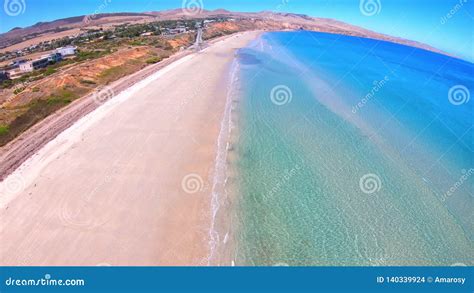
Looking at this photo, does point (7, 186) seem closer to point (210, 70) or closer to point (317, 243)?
point (317, 243)

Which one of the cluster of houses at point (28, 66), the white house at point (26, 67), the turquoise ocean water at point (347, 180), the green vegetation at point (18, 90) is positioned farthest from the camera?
the white house at point (26, 67)

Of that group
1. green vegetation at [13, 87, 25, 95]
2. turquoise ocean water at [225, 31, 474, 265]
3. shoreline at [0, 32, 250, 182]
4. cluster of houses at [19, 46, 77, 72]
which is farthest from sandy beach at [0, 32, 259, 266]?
cluster of houses at [19, 46, 77, 72]

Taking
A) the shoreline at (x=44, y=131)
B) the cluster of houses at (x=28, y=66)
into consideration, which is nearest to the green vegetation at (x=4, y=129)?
the shoreline at (x=44, y=131)

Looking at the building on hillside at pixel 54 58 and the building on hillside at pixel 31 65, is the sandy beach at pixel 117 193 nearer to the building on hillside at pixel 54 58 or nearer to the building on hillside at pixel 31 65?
the building on hillside at pixel 31 65

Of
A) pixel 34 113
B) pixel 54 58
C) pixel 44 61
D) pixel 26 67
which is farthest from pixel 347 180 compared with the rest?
pixel 54 58

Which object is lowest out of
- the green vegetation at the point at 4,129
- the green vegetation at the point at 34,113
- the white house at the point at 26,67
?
the green vegetation at the point at 4,129

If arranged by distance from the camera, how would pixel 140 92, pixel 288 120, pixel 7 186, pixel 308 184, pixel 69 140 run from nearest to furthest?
pixel 7 186
pixel 308 184
pixel 69 140
pixel 288 120
pixel 140 92

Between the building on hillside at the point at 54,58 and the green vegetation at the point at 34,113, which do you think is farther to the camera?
the building on hillside at the point at 54,58

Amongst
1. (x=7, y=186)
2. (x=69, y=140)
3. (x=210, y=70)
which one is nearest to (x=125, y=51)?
(x=210, y=70)
